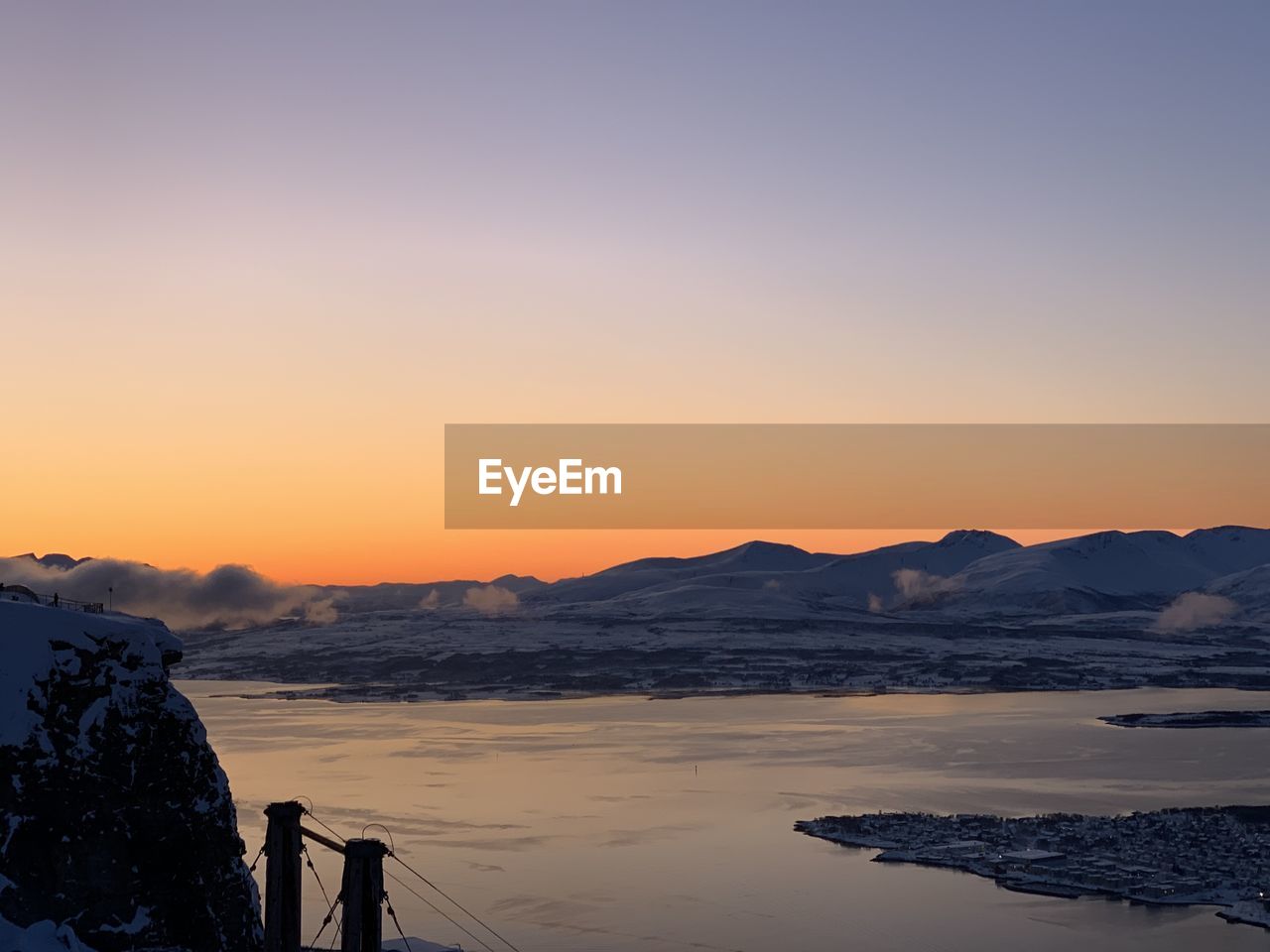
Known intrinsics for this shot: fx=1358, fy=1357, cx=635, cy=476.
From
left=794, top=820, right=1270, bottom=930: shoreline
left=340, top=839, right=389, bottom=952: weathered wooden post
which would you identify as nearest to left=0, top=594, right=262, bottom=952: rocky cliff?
left=340, top=839, right=389, bottom=952: weathered wooden post

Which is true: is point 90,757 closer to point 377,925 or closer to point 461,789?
point 377,925

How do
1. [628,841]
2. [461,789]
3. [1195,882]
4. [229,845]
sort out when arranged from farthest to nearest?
[461,789] → [628,841] → [1195,882] → [229,845]

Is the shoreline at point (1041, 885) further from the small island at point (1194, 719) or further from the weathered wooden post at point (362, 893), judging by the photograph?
the small island at point (1194, 719)

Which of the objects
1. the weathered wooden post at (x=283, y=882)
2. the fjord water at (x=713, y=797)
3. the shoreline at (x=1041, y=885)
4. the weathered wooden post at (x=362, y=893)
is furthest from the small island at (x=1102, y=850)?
the weathered wooden post at (x=362, y=893)

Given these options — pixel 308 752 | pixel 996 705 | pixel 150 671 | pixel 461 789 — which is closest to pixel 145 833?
pixel 150 671

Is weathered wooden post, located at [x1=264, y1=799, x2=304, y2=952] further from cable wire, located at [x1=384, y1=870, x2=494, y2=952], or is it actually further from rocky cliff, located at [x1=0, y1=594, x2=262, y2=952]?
cable wire, located at [x1=384, y1=870, x2=494, y2=952]

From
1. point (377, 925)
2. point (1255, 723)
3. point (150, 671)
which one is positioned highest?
point (150, 671)
